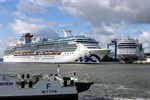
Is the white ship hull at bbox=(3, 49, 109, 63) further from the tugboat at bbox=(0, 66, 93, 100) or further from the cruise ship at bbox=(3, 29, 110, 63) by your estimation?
the tugboat at bbox=(0, 66, 93, 100)

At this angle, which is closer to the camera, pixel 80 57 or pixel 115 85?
pixel 115 85

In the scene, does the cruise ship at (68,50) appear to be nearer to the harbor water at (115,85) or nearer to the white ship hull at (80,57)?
the white ship hull at (80,57)

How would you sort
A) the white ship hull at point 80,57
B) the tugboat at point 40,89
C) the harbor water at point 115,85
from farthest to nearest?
the white ship hull at point 80,57 < the harbor water at point 115,85 < the tugboat at point 40,89

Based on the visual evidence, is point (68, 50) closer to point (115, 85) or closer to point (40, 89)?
point (115, 85)

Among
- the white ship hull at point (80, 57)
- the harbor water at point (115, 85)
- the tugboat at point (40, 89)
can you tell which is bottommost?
the harbor water at point (115, 85)

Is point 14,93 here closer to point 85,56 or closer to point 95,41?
point 85,56

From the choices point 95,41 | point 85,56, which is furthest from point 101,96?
point 95,41

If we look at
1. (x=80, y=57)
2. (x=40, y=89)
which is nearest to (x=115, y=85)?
(x=40, y=89)

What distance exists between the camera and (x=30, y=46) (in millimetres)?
198625

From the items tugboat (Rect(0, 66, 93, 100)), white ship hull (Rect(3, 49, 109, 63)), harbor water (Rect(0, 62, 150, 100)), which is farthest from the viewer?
white ship hull (Rect(3, 49, 109, 63))

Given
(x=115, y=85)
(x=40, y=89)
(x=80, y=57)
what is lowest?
(x=115, y=85)

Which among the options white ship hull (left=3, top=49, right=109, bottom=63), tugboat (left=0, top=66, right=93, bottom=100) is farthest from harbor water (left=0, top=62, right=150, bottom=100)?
white ship hull (left=3, top=49, right=109, bottom=63)

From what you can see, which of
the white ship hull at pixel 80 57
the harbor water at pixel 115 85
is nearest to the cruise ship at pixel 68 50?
the white ship hull at pixel 80 57

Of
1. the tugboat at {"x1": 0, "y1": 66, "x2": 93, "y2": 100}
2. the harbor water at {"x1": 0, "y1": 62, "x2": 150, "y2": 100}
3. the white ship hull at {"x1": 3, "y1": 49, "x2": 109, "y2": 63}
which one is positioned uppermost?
the white ship hull at {"x1": 3, "y1": 49, "x2": 109, "y2": 63}
